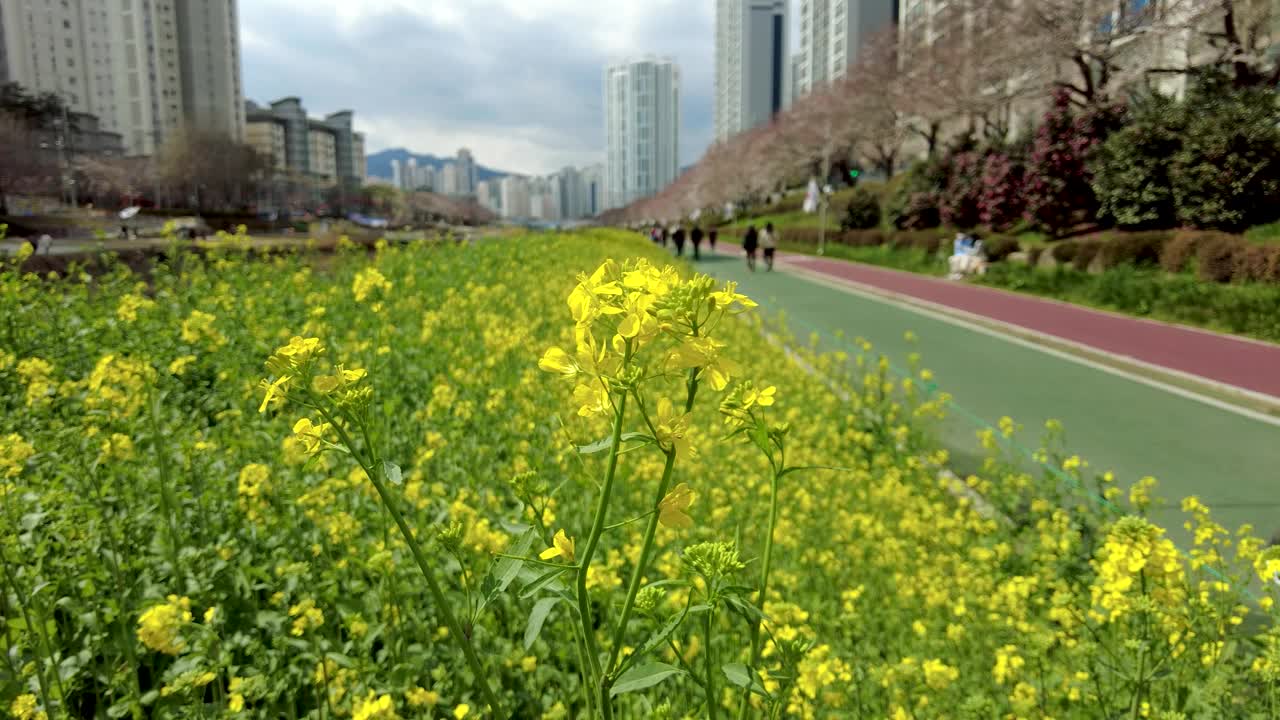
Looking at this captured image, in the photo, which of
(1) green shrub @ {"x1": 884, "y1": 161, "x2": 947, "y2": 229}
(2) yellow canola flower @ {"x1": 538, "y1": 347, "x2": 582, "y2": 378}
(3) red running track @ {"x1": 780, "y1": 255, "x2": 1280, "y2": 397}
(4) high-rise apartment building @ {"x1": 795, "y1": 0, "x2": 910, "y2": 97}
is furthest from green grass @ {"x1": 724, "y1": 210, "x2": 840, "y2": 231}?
(2) yellow canola flower @ {"x1": 538, "y1": 347, "x2": 582, "y2": 378}

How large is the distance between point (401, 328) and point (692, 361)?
20.8 ft

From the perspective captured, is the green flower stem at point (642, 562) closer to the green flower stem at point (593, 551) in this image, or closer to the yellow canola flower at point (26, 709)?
the green flower stem at point (593, 551)

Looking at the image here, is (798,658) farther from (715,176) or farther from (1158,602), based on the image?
(715,176)

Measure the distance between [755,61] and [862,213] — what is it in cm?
12530

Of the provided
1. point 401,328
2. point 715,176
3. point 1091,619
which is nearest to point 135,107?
point 715,176

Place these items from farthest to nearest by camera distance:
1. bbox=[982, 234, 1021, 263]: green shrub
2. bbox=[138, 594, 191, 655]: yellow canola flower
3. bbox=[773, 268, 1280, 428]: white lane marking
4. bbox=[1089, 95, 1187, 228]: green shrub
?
1. bbox=[982, 234, 1021, 263]: green shrub
2. bbox=[1089, 95, 1187, 228]: green shrub
3. bbox=[773, 268, 1280, 428]: white lane marking
4. bbox=[138, 594, 191, 655]: yellow canola flower

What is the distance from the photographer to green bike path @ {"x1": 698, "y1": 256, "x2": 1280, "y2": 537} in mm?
4953

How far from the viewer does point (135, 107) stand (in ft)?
304

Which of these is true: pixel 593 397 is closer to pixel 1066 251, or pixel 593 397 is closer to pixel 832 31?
pixel 1066 251

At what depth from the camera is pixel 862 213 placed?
32.9 meters

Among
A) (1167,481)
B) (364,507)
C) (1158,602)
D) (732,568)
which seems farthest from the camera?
(1167,481)

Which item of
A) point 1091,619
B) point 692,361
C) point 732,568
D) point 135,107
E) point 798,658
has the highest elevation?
point 135,107

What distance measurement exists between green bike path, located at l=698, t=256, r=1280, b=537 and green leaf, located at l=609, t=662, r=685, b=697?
4626 millimetres

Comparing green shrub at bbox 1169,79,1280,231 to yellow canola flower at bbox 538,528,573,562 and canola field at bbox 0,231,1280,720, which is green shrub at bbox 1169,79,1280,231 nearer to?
canola field at bbox 0,231,1280,720
